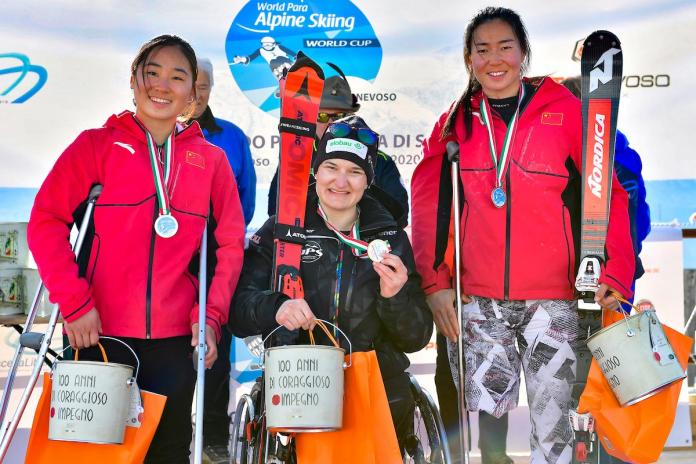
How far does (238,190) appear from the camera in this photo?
Answer: 4.46m

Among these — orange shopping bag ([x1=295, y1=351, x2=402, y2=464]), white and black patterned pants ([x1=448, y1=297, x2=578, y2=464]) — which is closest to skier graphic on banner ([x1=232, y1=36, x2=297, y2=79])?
white and black patterned pants ([x1=448, y1=297, x2=578, y2=464])

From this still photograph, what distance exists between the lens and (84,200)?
2.96 meters

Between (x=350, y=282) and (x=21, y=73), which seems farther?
(x=21, y=73)

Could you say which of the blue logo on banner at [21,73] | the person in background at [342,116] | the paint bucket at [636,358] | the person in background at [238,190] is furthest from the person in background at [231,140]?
the paint bucket at [636,358]

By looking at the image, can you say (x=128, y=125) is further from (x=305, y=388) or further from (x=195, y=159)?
(x=305, y=388)

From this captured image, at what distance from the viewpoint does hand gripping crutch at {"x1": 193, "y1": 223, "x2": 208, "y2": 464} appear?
2.74m

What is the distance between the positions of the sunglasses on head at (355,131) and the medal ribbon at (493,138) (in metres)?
0.42

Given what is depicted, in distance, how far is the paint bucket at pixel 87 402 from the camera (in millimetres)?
2629

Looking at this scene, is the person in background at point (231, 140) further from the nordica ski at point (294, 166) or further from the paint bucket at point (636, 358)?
the paint bucket at point (636, 358)

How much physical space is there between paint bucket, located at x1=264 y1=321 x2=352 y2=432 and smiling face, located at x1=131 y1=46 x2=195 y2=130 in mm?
978

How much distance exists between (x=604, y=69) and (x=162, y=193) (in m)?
1.63

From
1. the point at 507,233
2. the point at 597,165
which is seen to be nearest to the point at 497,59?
the point at 597,165

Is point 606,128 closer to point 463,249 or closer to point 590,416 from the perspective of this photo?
point 463,249

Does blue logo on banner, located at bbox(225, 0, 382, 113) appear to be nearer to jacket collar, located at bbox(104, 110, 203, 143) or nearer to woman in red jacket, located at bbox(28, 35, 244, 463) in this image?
woman in red jacket, located at bbox(28, 35, 244, 463)
